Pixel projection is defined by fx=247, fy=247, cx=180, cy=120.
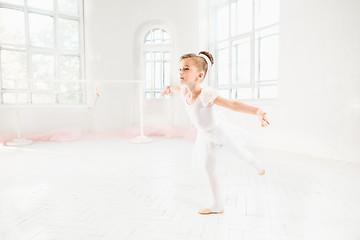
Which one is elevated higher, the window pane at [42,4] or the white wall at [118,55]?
the window pane at [42,4]

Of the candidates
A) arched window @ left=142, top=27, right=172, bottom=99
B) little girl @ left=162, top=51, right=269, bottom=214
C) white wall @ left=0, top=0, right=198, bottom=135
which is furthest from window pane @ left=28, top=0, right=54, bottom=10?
little girl @ left=162, top=51, right=269, bottom=214

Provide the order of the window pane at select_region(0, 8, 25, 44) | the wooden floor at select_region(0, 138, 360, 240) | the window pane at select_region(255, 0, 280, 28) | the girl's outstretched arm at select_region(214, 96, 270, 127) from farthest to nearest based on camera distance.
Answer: the window pane at select_region(0, 8, 25, 44) < the window pane at select_region(255, 0, 280, 28) < the wooden floor at select_region(0, 138, 360, 240) < the girl's outstretched arm at select_region(214, 96, 270, 127)

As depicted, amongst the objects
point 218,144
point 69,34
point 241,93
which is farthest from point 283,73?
point 69,34

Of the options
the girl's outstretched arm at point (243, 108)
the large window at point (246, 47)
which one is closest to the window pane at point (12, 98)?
the large window at point (246, 47)

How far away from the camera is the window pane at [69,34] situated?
6.65 m

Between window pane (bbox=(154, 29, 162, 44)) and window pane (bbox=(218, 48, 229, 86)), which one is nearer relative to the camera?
window pane (bbox=(218, 48, 229, 86))

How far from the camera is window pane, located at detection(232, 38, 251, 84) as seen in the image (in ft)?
18.4

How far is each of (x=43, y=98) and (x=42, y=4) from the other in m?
2.41

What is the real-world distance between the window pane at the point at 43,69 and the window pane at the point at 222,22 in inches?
175

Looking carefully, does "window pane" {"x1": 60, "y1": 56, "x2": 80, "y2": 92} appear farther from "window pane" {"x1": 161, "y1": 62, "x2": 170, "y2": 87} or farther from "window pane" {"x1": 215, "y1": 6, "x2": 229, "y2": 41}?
"window pane" {"x1": 215, "y1": 6, "x2": 229, "y2": 41}

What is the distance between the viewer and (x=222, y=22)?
628 cm

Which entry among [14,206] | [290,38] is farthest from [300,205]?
[290,38]

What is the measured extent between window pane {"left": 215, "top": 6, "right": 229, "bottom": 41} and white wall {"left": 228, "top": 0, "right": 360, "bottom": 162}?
5.67 feet

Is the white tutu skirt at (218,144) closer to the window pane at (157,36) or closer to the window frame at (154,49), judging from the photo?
the window frame at (154,49)
